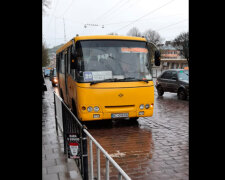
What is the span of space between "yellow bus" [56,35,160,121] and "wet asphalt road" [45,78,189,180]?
0.60 m

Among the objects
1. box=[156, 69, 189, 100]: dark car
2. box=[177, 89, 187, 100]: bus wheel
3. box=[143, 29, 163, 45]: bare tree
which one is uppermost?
box=[143, 29, 163, 45]: bare tree

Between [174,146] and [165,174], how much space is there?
66.4 inches

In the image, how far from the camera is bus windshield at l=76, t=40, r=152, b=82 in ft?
24.4

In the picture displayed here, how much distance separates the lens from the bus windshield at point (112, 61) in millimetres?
7438

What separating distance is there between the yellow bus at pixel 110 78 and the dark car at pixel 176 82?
670 centimetres

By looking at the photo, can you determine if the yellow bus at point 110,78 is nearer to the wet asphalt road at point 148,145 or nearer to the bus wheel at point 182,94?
the wet asphalt road at point 148,145

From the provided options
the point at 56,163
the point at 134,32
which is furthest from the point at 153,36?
the point at 56,163

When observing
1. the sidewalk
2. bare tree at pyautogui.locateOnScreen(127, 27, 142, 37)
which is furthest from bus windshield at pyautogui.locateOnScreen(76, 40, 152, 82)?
bare tree at pyautogui.locateOnScreen(127, 27, 142, 37)

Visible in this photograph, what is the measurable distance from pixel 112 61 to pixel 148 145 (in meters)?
2.96

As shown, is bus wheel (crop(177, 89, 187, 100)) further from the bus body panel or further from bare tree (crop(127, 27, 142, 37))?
bare tree (crop(127, 27, 142, 37))
